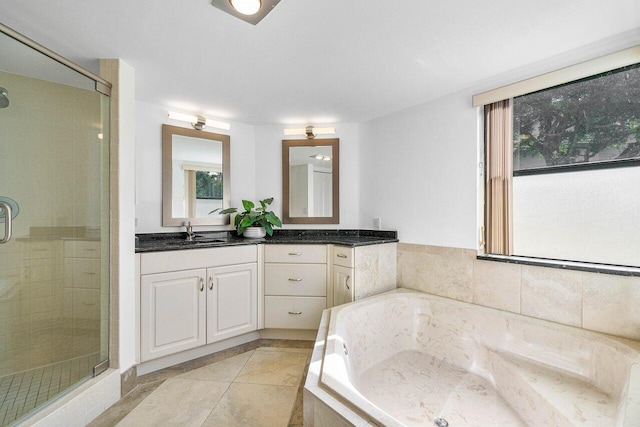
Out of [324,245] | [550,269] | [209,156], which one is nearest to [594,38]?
[550,269]

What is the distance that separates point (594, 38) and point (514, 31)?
495 mm

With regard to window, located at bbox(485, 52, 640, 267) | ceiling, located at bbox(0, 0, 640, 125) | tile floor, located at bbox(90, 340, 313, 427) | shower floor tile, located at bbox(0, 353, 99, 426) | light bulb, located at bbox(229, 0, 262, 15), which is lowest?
tile floor, located at bbox(90, 340, 313, 427)

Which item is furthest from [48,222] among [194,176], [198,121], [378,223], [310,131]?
[378,223]

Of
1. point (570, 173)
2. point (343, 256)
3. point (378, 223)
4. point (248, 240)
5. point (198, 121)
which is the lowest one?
point (343, 256)

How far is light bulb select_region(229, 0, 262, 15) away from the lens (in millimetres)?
1204

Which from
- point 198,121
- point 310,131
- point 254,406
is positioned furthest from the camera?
point 310,131

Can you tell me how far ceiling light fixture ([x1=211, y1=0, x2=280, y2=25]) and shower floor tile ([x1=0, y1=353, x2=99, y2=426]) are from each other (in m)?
2.12

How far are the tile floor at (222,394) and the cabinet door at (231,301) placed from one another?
21 cm

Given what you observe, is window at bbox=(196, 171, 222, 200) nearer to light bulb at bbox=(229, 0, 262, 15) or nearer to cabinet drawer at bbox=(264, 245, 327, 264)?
cabinet drawer at bbox=(264, 245, 327, 264)

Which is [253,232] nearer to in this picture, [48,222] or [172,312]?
[172,312]

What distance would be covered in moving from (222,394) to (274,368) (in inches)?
16.0

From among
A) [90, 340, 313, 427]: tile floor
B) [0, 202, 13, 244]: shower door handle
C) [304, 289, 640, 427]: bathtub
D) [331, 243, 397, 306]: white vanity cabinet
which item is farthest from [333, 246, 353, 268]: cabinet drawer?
[0, 202, 13, 244]: shower door handle

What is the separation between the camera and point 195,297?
2047mm

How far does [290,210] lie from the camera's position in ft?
9.72
